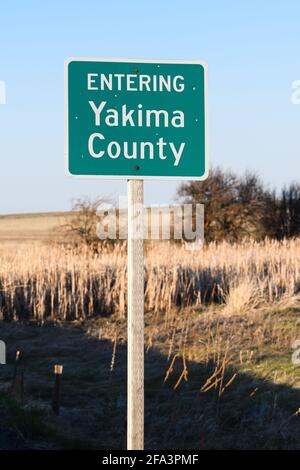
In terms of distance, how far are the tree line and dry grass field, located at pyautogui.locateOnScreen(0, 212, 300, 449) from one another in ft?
52.5

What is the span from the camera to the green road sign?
396cm

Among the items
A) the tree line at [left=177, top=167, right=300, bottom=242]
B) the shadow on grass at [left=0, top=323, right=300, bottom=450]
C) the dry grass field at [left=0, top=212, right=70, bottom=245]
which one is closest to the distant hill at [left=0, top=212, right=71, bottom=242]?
the dry grass field at [left=0, top=212, right=70, bottom=245]

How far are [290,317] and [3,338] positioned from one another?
461 centimetres

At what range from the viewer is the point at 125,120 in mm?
3959

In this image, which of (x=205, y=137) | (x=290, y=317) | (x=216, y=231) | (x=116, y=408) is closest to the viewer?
(x=205, y=137)

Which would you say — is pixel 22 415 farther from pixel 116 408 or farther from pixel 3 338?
pixel 3 338

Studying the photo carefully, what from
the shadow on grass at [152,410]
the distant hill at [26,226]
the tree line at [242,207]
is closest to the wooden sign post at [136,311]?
the shadow on grass at [152,410]

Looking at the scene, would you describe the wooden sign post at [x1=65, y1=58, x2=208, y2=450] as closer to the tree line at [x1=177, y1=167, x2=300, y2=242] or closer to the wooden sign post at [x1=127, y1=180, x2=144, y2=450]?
the wooden sign post at [x1=127, y1=180, x2=144, y2=450]

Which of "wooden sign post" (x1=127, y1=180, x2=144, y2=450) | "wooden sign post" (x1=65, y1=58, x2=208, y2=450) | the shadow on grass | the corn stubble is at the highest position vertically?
"wooden sign post" (x1=65, y1=58, x2=208, y2=450)

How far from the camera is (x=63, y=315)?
549 inches

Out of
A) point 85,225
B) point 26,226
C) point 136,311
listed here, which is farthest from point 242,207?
point 136,311

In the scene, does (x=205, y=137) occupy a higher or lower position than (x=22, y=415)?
higher

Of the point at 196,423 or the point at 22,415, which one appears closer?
the point at 22,415

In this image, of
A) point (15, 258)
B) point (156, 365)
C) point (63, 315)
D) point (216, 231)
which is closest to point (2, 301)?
point (63, 315)
